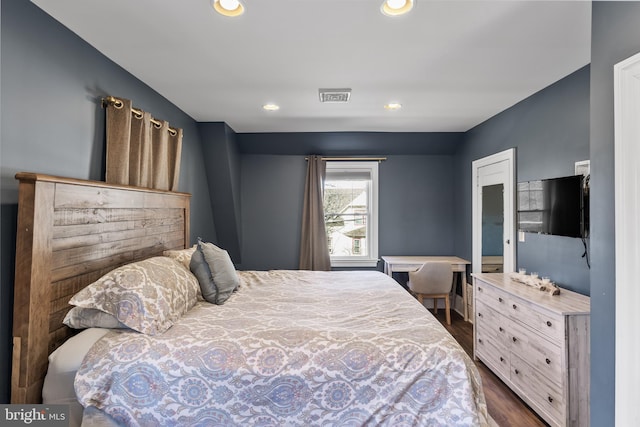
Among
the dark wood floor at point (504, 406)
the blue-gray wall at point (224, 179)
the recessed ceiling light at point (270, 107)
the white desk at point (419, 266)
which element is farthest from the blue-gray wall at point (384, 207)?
the dark wood floor at point (504, 406)

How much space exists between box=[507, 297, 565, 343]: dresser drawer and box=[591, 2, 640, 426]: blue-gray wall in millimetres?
451

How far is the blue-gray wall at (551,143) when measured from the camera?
2.25 meters

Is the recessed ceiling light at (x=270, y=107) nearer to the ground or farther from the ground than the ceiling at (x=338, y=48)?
farther from the ground

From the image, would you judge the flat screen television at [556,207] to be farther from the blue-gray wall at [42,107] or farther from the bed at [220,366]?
the blue-gray wall at [42,107]

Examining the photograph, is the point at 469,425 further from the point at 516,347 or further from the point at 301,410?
the point at 516,347

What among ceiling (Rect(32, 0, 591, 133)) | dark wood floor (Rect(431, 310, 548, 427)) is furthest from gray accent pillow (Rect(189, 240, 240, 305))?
dark wood floor (Rect(431, 310, 548, 427))

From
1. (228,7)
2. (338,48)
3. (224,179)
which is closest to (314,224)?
(224,179)

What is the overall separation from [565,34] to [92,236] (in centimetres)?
302

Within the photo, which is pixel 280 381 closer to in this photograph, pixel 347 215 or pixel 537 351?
pixel 537 351

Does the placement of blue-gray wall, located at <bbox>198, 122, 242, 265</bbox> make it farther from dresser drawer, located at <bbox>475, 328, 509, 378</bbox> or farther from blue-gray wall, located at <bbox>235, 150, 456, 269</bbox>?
dresser drawer, located at <bbox>475, 328, 509, 378</bbox>

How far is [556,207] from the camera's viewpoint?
2291mm

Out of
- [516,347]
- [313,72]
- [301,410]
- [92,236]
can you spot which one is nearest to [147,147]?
[92,236]

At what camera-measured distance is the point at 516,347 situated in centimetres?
232

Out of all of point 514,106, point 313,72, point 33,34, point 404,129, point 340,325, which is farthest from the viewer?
point 404,129
